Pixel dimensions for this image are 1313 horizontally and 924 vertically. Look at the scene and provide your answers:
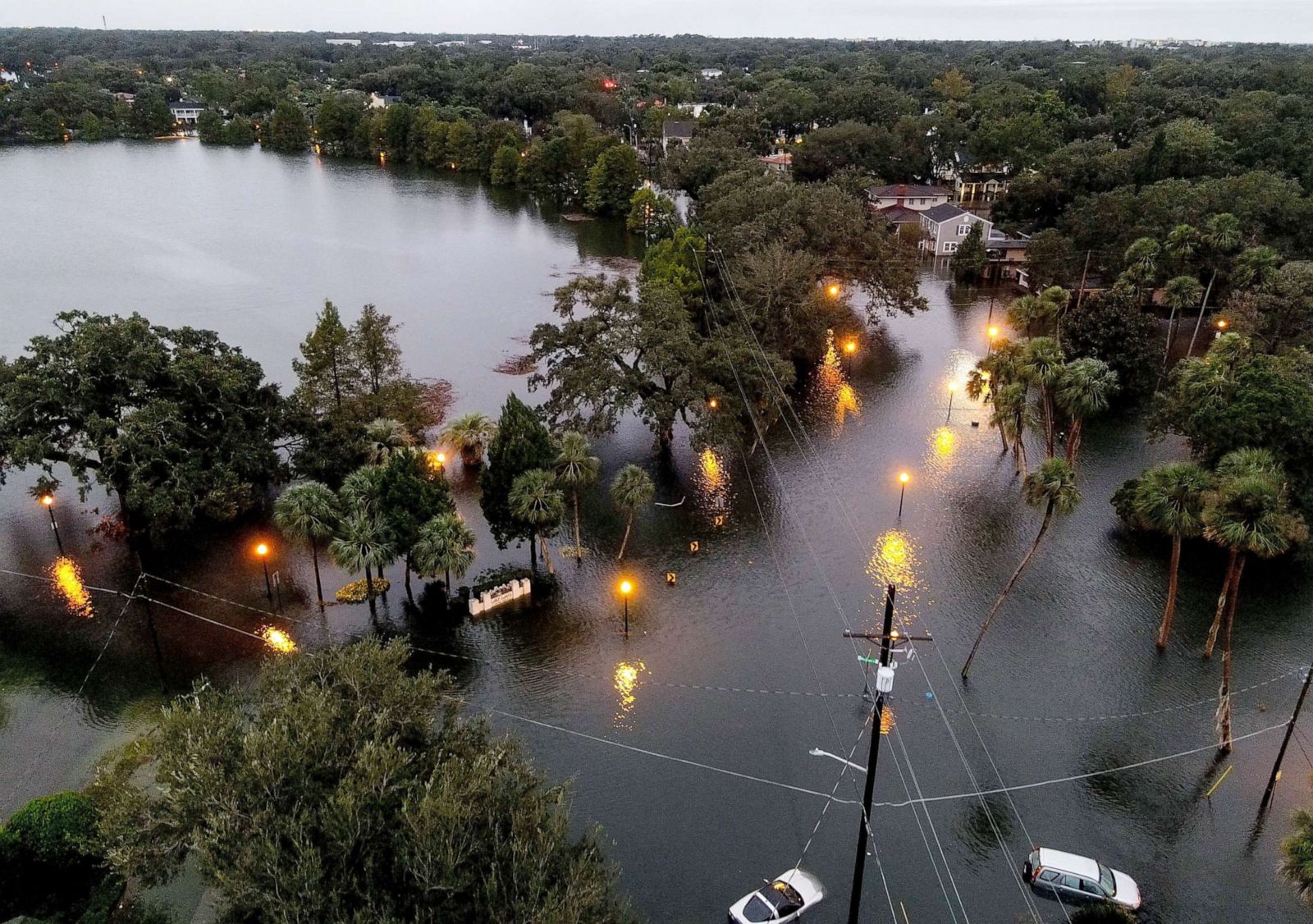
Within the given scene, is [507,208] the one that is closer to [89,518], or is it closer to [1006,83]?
[89,518]

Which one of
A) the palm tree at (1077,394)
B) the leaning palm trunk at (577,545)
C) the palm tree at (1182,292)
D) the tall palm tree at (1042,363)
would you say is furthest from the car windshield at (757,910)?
the palm tree at (1182,292)

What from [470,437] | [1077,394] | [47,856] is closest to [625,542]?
[470,437]

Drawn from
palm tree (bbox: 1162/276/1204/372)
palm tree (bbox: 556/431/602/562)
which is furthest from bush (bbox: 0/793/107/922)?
palm tree (bbox: 1162/276/1204/372)

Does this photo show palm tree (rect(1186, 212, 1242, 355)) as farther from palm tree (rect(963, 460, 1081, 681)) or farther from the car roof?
the car roof

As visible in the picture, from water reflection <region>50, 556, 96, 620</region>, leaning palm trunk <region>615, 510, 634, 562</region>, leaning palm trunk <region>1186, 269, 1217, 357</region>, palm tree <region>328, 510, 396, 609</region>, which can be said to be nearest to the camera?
palm tree <region>328, 510, 396, 609</region>

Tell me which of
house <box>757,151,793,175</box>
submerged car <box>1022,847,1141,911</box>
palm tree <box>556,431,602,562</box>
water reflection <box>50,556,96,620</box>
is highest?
house <box>757,151,793,175</box>

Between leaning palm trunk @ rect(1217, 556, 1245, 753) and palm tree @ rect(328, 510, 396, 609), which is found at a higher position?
palm tree @ rect(328, 510, 396, 609)
